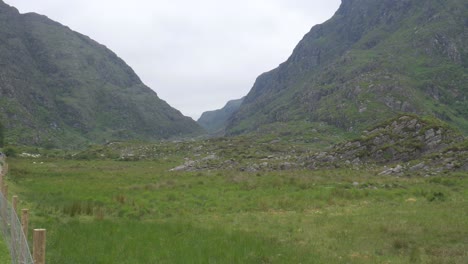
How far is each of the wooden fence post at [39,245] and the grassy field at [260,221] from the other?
14.1 ft

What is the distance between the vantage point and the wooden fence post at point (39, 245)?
10.7m

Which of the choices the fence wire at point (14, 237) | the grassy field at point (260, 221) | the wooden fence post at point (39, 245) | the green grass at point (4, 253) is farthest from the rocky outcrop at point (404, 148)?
the wooden fence post at point (39, 245)

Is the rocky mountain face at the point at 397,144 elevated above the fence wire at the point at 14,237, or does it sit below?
below

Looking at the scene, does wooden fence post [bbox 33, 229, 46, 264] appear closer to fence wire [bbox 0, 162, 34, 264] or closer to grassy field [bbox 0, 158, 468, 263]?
fence wire [bbox 0, 162, 34, 264]

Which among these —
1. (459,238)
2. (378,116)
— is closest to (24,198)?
(459,238)

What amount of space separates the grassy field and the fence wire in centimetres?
156

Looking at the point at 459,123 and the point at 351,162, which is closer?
the point at 351,162

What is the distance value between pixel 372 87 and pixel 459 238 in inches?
7108

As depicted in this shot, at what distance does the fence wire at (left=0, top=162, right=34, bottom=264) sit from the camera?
11555mm

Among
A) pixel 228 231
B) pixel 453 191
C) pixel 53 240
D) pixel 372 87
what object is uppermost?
pixel 372 87

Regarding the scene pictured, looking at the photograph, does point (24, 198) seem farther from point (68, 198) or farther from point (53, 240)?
point (53, 240)

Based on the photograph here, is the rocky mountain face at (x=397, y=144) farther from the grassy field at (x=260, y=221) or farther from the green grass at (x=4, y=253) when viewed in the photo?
the green grass at (x=4, y=253)

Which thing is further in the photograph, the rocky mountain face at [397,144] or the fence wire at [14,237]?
the rocky mountain face at [397,144]

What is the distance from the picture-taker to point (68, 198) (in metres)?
31.7
